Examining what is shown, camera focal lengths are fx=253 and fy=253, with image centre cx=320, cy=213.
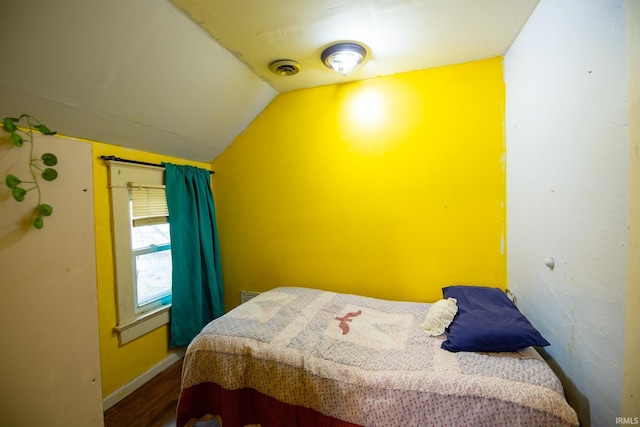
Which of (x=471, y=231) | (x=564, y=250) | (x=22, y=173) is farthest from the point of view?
(x=471, y=231)

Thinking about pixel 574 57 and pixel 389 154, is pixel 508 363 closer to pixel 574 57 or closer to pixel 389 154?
pixel 574 57

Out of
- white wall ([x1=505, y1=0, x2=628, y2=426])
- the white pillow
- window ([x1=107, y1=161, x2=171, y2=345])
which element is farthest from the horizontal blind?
white wall ([x1=505, y1=0, x2=628, y2=426])

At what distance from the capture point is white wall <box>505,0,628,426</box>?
92cm

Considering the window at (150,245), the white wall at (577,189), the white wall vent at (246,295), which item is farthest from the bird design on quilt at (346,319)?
the window at (150,245)

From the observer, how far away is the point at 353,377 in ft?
4.10

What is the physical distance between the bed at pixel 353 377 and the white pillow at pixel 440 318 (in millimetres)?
30

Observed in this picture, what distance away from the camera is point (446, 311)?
5.11ft

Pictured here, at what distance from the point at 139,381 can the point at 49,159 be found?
1.98 m

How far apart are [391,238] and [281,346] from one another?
1.21 meters

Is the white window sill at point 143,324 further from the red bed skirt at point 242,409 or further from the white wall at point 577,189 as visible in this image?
the white wall at point 577,189

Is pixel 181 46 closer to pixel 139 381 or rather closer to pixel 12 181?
pixel 12 181

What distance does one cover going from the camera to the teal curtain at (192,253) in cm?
224

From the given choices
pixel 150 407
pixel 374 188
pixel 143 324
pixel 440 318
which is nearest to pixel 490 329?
pixel 440 318

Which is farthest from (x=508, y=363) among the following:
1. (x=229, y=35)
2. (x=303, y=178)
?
(x=229, y=35)
